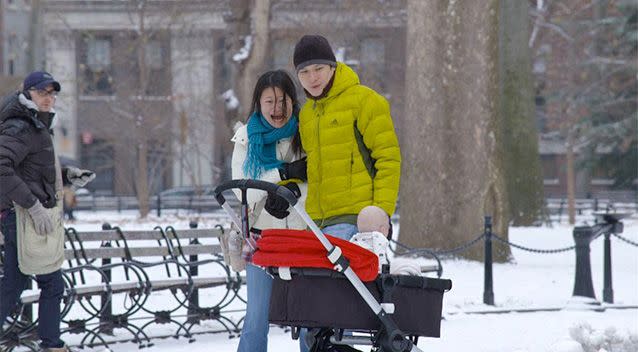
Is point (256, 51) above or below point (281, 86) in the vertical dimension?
above

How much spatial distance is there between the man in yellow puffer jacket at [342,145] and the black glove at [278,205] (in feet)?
0.46

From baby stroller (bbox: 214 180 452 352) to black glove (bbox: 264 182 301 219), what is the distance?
0.45 metres

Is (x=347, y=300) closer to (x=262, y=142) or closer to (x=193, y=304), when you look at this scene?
(x=262, y=142)

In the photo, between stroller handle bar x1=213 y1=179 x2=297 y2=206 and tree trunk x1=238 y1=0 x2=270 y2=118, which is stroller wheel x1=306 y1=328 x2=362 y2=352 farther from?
tree trunk x1=238 y1=0 x2=270 y2=118

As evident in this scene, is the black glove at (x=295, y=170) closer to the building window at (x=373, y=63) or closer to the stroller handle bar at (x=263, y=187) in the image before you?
the stroller handle bar at (x=263, y=187)

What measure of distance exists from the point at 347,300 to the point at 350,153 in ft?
2.59

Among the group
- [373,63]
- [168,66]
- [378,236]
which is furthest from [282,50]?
[378,236]

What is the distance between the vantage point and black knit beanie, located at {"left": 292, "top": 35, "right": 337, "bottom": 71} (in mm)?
6031

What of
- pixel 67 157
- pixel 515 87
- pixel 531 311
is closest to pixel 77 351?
pixel 531 311

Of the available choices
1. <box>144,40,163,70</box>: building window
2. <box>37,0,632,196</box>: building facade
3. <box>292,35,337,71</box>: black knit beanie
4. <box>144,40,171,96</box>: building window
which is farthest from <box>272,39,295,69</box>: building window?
<box>292,35,337,71</box>: black knit beanie

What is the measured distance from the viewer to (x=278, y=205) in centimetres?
606

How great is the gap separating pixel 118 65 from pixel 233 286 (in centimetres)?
3050

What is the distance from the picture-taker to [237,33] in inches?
861

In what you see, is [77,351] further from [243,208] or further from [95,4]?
[95,4]
